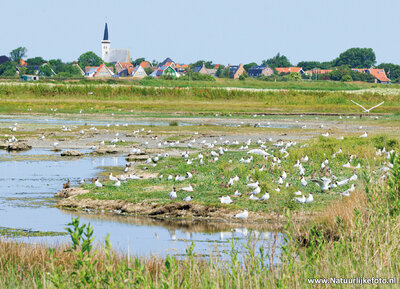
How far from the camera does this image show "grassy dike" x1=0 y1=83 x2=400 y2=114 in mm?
71125

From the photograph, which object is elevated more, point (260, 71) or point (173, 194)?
point (260, 71)

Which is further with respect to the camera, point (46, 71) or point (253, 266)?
point (46, 71)

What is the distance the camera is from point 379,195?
10.9 meters

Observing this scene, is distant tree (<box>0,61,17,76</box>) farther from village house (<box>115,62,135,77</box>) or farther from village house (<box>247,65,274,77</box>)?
village house (<box>247,65,274,77</box>)

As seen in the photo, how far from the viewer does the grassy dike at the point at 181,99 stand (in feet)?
233

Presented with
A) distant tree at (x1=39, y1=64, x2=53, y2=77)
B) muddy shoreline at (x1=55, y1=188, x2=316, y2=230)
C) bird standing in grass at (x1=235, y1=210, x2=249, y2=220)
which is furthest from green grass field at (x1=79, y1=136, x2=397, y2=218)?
distant tree at (x1=39, y1=64, x2=53, y2=77)

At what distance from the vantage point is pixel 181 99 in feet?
265

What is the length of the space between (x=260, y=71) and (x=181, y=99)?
11349 cm

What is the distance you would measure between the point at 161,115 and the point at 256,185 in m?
42.4

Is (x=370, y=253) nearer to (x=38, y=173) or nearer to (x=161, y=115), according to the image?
(x=38, y=173)

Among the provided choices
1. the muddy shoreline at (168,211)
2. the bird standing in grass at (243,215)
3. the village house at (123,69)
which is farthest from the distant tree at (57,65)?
the bird standing in grass at (243,215)

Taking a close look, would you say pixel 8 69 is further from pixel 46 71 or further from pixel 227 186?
pixel 227 186

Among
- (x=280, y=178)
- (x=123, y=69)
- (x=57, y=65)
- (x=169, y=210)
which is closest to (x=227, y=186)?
(x=280, y=178)

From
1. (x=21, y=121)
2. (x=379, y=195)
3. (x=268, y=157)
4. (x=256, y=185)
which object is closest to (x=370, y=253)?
(x=379, y=195)
